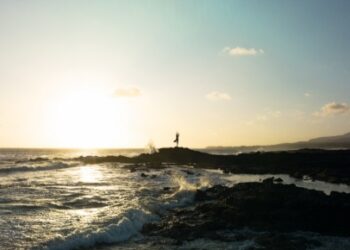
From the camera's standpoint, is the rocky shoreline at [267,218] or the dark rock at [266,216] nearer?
the rocky shoreline at [267,218]

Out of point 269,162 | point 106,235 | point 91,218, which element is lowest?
point 106,235

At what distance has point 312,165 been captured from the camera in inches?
2005

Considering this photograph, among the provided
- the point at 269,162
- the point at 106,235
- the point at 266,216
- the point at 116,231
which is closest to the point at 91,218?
the point at 116,231

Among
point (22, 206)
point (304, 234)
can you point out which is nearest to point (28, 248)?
point (22, 206)

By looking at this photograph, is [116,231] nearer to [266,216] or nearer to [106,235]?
[106,235]

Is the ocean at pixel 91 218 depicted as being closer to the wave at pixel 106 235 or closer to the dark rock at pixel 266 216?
the wave at pixel 106 235

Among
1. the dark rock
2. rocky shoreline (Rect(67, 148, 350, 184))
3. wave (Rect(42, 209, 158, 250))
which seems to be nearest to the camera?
wave (Rect(42, 209, 158, 250))

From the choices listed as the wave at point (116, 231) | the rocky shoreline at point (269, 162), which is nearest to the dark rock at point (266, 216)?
the wave at point (116, 231)

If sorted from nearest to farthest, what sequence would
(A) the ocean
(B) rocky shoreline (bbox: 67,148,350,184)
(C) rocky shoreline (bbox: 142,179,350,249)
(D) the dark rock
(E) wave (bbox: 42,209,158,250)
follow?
(E) wave (bbox: 42,209,158,250) < (A) the ocean < (C) rocky shoreline (bbox: 142,179,350,249) < (D) the dark rock < (B) rocky shoreline (bbox: 67,148,350,184)

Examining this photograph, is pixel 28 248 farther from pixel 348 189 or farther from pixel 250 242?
pixel 348 189

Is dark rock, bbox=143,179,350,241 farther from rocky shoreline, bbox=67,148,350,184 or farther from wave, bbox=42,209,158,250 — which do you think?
rocky shoreline, bbox=67,148,350,184

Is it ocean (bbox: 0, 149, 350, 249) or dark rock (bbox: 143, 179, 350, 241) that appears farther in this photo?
dark rock (bbox: 143, 179, 350, 241)

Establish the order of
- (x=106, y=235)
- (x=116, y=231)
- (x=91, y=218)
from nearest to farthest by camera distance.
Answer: (x=106, y=235) → (x=116, y=231) → (x=91, y=218)

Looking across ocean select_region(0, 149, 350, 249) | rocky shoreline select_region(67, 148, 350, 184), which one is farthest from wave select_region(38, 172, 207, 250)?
rocky shoreline select_region(67, 148, 350, 184)
